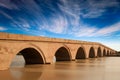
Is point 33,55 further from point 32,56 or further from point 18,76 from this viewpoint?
point 18,76

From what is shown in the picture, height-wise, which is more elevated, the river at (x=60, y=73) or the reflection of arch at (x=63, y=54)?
the reflection of arch at (x=63, y=54)

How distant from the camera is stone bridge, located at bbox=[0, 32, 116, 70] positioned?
14.0 metres

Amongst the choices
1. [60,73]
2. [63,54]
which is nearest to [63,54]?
[63,54]

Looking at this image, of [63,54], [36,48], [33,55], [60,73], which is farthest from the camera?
[63,54]

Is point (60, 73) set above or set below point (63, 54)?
below

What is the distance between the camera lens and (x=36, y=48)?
1798 centimetres

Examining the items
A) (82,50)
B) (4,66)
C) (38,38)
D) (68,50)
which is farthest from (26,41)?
(82,50)

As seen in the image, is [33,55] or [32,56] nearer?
[33,55]

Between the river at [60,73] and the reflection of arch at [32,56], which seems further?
the reflection of arch at [32,56]

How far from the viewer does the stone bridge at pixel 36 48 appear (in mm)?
14047

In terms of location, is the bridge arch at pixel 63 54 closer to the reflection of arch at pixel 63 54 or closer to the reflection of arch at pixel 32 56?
the reflection of arch at pixel 63 54

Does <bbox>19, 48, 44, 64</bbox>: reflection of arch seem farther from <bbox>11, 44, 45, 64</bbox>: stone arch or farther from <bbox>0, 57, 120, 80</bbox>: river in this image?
<bbox>0, 57, 120, 80</bbox>: river

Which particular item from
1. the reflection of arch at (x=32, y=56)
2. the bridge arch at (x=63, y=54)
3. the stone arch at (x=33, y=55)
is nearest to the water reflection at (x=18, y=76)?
the stone arch at (x=33, y=55)

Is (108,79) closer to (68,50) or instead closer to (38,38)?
(38,38)
